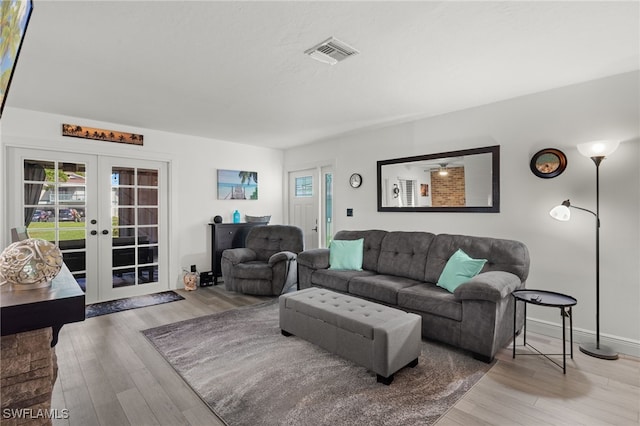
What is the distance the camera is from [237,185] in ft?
18.3

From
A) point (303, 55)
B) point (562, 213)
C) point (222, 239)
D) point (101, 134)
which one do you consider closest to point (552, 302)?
point (562, 213)

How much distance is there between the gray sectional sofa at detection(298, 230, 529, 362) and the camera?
8.41 ft

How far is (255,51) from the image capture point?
2381 millimetres

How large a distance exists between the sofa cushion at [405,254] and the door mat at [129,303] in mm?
2834

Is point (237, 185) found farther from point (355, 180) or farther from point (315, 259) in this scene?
point (315, 259)

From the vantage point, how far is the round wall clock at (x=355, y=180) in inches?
192

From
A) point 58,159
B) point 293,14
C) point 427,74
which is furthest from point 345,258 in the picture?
point 58,159

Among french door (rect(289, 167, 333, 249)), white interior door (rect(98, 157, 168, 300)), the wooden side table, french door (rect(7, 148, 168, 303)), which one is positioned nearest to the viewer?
the wooden side table

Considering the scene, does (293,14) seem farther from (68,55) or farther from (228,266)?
(228,266)

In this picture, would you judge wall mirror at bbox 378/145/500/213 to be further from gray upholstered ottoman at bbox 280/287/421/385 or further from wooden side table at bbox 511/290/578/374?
gray upholstered ottoman at bbox 280/287/421/385

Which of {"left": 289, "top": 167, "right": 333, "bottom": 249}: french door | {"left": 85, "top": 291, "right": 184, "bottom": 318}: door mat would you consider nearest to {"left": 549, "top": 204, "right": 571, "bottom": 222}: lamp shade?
{"left": 289, "top": 167, "right": 333, "bottom": 249}: french door

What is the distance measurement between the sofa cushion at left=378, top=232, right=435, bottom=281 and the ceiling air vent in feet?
7.08

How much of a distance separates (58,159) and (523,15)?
4.92 m

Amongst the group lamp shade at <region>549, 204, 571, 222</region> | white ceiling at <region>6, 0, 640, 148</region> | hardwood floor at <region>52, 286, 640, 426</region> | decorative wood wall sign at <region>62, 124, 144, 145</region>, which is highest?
white ceiling at <region>6, 0, 640, 148</region>
